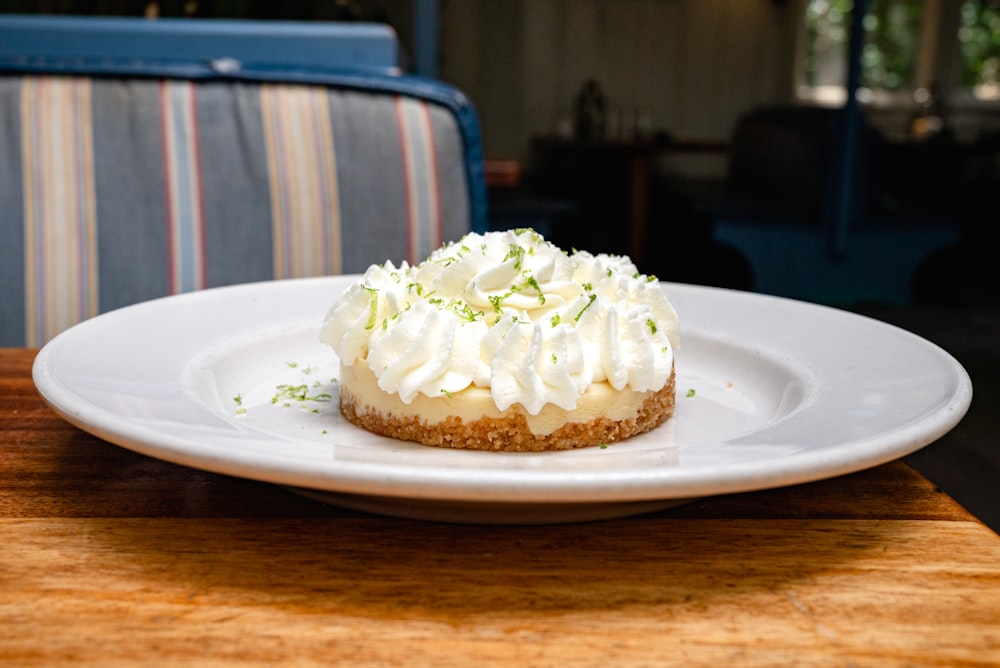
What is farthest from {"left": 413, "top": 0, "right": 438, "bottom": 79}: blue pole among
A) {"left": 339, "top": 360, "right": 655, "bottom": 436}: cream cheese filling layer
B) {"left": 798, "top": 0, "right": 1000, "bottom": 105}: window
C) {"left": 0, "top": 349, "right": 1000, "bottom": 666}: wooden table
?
{"left": 798, "top": 0, "right": 1000, "bottom": 105}: window

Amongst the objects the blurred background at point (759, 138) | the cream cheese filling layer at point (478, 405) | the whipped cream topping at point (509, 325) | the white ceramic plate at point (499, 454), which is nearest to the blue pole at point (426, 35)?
the blurred background at point (759, 138)

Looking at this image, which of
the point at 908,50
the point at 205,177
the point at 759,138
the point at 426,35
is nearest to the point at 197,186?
the point at 205,177

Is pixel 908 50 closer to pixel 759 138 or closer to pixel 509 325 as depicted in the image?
pixel 759 138

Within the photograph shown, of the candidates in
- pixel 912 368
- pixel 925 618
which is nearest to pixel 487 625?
pixel 925 618

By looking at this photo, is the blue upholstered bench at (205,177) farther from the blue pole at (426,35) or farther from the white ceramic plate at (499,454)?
the blue pole at (426,35)

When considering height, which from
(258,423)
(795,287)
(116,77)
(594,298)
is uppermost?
(116,77)

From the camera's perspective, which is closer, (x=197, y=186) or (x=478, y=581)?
(x=478, y=581)

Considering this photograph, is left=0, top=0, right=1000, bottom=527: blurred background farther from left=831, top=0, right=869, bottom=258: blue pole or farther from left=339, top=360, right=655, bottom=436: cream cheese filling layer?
left=339, top=360, right=655, bottom=436: cream cheese filling layer

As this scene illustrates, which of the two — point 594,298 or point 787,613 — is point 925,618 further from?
point 594,298
